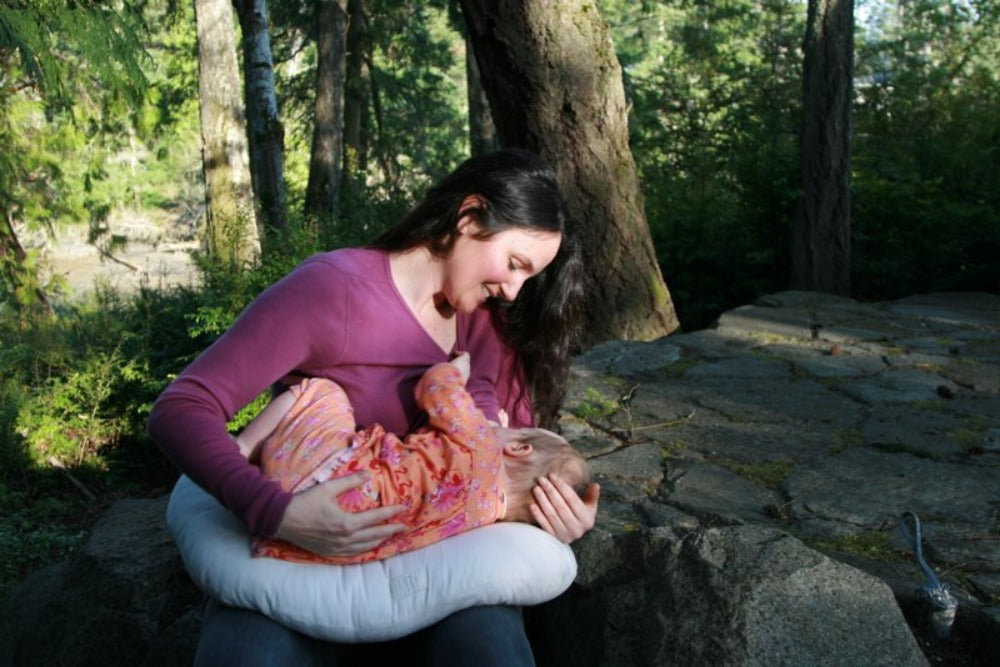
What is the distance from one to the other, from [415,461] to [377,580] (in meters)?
0.26

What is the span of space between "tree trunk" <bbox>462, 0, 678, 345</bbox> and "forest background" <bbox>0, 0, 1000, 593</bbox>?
1812 millimetres

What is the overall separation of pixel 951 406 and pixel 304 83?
1820 centimetres

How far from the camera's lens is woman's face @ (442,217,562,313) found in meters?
2.50

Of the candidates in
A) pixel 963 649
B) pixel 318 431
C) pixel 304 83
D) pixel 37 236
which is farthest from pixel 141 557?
pixel 304 83

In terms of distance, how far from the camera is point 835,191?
8688mm

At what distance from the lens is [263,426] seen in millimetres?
2293

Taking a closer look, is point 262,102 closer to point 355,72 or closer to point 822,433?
point 822,433

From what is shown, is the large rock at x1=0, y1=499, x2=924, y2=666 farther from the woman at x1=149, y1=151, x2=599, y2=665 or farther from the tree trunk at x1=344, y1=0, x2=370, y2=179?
the tree trunk at x1=344, y1=0, x2=370, y2=179

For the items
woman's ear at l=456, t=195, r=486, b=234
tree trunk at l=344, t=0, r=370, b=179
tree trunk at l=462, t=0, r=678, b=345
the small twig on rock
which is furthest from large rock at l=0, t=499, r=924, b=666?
tree trunk at l=344, t=0, r=370, b=179

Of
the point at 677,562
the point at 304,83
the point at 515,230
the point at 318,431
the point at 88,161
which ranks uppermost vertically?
the point at 304,83

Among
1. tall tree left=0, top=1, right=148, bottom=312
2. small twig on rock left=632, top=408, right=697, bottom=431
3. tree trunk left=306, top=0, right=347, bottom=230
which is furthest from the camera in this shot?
tree trunk left=306, top=0, right=347, bottom=230

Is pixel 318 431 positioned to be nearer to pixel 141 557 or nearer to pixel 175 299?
pixel 141 557

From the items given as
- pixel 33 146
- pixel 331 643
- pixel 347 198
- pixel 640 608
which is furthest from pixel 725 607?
pixel 347 198

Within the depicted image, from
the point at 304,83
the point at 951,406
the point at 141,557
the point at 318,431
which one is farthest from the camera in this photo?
the point at 304,83
